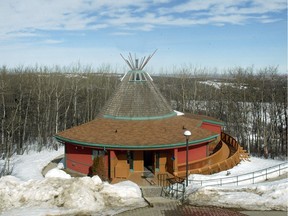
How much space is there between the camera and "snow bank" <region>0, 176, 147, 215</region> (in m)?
13.3

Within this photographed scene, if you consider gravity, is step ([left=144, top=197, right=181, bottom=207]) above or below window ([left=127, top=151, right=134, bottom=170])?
below

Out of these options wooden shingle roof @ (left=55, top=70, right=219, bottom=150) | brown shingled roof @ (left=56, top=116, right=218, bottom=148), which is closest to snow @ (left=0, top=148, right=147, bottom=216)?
brown shingled roof @ (left=56, top=116, right=218, bottom=148)

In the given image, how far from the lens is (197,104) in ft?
161

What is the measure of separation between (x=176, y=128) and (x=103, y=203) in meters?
8.86

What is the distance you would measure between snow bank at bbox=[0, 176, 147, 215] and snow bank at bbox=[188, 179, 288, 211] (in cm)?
266

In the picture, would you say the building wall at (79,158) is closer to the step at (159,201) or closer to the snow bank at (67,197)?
the snow bank at (67,197)

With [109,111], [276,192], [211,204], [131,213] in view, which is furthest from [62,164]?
[276,192]

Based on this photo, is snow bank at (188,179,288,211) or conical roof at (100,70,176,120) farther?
conical roof at (100,70,176,120)

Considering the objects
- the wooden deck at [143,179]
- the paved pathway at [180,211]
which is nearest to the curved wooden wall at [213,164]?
the wooden deck at [143,179]

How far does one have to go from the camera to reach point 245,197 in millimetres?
14016

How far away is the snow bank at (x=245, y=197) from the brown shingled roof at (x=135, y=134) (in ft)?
14.7

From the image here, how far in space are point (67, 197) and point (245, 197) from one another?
26.0 ft

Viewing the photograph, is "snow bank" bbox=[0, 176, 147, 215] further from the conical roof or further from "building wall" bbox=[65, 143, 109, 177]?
the conical roof

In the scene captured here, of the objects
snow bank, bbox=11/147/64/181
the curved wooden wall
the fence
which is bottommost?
snow bank, bbox=11/147/64/181
